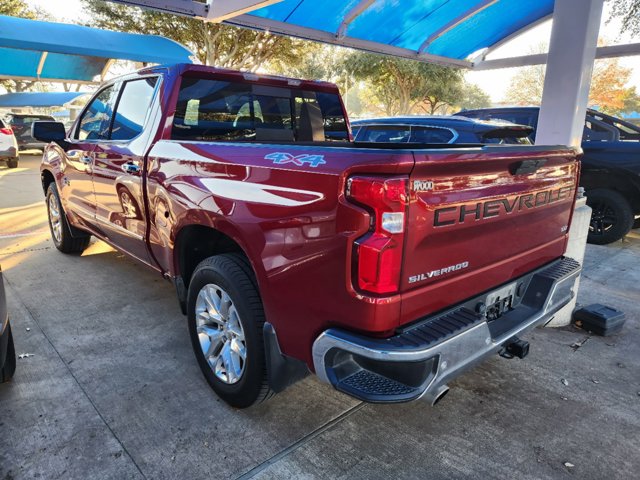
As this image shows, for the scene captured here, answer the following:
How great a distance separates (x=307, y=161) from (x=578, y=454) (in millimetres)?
2051

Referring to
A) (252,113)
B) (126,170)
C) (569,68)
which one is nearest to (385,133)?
(569,68)

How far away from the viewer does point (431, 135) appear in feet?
19.7

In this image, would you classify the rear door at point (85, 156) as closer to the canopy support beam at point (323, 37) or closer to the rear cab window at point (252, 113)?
the rear cab window at point (252, 113)

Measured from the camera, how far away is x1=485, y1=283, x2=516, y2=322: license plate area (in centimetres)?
236

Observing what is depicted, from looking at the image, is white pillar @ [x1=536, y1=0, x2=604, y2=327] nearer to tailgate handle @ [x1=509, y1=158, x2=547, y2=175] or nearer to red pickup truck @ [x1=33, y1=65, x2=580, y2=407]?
red pickup truck @ [x1=33, y1=65, x2=580, y2=407]

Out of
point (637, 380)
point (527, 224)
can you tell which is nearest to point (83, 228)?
point (527, 224)

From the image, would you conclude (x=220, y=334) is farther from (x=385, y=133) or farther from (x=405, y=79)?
(x=405, y=79)

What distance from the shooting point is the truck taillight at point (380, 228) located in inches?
68.7

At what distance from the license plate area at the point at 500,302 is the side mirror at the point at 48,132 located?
4.23 m

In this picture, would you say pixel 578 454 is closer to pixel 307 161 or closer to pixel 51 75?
pixel 307 161

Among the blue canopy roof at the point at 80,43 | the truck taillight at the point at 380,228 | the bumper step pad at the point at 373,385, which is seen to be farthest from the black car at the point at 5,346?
the blue canopy roof at the point at 80,43

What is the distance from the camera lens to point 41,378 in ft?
9.77

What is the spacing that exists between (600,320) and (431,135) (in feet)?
10.3

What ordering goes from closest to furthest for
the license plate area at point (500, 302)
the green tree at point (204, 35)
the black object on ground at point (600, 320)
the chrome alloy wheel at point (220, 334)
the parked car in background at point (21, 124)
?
the license plate area at point (500, 302) → the chrome alloy wheel at point (220, 334) → the black object on ground at point (600, 320) → the parked car in background at point (21, 124) → the green tree at point (204, 35)
